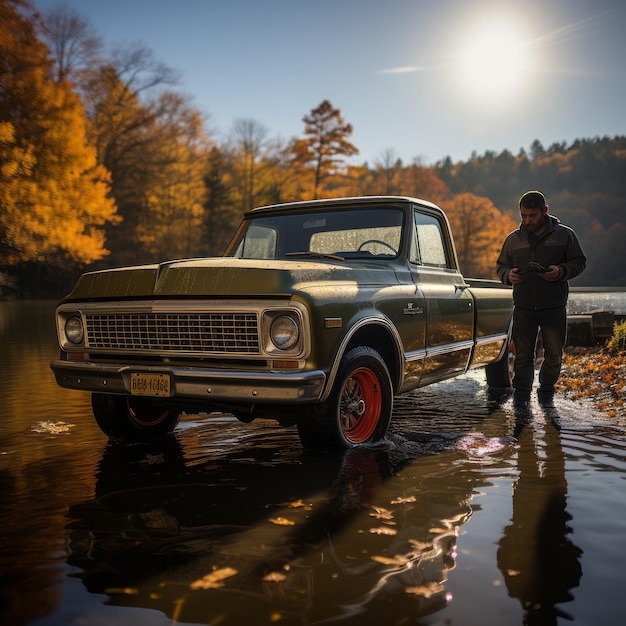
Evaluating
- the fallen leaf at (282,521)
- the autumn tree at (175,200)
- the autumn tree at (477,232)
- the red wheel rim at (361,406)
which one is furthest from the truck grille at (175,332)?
the autumn tree at (477,232)

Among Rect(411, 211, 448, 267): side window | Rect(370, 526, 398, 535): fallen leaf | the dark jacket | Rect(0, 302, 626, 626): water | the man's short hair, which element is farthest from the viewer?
the dark jacket

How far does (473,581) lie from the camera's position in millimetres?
2721

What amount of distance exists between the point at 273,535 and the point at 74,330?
8.43ft

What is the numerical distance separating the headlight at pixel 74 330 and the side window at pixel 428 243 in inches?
110

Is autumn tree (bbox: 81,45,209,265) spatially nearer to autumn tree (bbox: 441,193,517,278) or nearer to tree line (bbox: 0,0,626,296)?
tree line (bbox: 0,0,626,296)

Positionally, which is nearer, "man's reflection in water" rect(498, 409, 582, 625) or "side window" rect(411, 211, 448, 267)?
"man's reflection in water" rect(498, 409, 582, 625)

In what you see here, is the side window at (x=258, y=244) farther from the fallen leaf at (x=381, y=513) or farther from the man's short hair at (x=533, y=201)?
the fallen leaf at (x=381, y=513)

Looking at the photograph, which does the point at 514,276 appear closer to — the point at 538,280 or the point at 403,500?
the point at 538,280

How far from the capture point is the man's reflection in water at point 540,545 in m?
2.58

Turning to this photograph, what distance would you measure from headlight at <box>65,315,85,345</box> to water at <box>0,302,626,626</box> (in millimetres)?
833

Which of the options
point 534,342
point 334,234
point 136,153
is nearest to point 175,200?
point 136,153

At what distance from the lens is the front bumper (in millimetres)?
4117

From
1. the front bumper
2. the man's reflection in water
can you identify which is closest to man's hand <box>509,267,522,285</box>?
the man's reflection in water

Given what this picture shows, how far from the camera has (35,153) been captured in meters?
27.1
